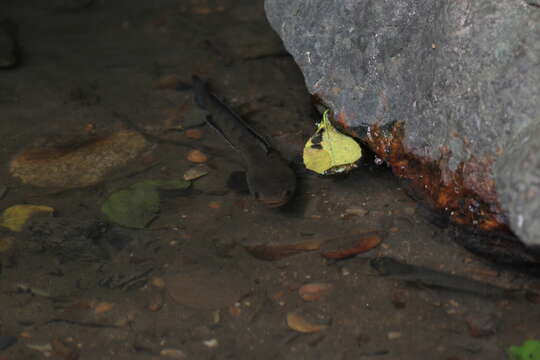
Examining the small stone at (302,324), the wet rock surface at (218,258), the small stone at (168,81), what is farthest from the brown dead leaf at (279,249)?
the small stone at (168,81)

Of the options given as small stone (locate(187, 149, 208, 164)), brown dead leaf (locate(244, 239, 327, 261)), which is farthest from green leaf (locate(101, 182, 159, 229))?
brown dead leaf (locate(244, 239, 327, 261))

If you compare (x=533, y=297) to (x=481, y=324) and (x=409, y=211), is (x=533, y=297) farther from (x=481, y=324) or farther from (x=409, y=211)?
(x=409, y=211)

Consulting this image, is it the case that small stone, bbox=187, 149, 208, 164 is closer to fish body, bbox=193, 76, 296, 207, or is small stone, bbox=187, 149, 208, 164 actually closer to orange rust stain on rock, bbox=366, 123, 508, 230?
fish body, bbox=193, 76, 296, 207

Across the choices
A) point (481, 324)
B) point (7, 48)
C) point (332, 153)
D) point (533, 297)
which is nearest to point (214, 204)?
point (332, 153)

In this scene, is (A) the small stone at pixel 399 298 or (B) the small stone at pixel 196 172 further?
(B) the small stone at pixel 196 172

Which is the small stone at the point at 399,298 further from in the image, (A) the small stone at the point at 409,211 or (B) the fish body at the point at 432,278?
(A) the small stone at the point at 409,211

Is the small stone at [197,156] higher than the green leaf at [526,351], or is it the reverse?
the green leaf at [526,351]
